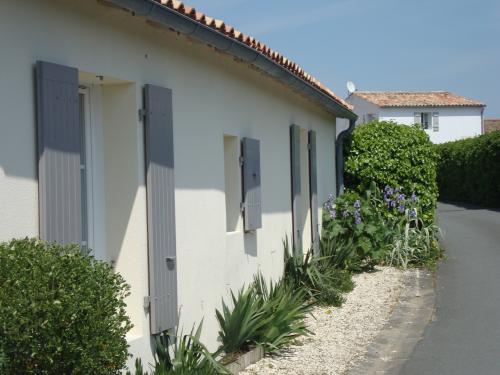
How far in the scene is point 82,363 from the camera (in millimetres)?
3781

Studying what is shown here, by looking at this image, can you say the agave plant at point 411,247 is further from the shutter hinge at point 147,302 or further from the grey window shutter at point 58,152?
the grey window shutter at point 58,152

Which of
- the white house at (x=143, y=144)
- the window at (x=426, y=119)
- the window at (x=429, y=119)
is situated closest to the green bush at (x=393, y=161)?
the white house at (x=143, y=144)

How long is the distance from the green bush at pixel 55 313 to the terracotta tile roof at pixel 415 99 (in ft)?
155

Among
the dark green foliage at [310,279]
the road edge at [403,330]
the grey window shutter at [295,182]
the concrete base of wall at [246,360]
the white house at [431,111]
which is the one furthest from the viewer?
the white house at [431,111]

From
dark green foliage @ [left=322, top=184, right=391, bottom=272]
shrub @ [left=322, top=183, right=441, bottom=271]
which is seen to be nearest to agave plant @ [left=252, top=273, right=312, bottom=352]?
shrub @ [left=322, top=183, right=441, bottom=271]

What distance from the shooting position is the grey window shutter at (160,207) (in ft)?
19.4

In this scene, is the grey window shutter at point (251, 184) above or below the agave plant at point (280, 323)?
above

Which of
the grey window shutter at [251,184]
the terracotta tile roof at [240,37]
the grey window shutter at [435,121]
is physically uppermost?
the grey window shutter at [435,121]

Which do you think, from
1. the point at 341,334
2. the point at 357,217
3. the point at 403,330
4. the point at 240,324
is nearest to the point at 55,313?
the point at 240,324

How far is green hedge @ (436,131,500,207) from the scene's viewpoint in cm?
2789

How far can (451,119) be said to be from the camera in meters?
51.8

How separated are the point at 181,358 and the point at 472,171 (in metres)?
26.2

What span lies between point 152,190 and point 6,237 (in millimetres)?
1767

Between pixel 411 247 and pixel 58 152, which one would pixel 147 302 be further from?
pixel 411 247
